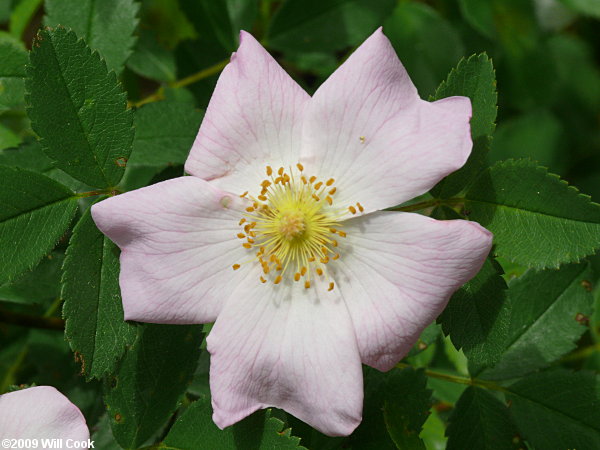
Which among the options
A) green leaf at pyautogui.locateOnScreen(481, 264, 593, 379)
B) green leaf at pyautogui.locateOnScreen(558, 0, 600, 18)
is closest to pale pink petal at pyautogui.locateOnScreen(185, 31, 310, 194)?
green leaf at pyautogui.locateOnScreen(481, 264, 593, 379)

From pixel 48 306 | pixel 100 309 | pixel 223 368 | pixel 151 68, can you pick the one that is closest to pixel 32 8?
pixel 151 68

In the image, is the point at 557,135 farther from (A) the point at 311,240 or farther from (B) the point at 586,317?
(A) the point at 311,240

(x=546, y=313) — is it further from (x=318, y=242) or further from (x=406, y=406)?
(x=318, y=242)

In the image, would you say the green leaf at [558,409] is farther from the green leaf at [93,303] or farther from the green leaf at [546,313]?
the green leaf at [93,303]

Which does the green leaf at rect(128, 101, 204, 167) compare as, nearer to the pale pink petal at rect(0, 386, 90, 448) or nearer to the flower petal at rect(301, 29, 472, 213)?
the flower petal at rect(301, 29, 472, 213)

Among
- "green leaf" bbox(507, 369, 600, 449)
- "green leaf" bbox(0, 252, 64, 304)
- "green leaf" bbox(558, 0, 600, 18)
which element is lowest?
"green leaf" bbox(0, 252, 64, 304)

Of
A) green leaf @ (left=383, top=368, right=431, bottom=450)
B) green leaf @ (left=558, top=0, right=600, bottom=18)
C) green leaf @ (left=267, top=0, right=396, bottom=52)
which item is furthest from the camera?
green leaf @ (left=558, top=0, right=600, bottom=18)

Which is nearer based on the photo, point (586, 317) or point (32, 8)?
point (586, 317)
